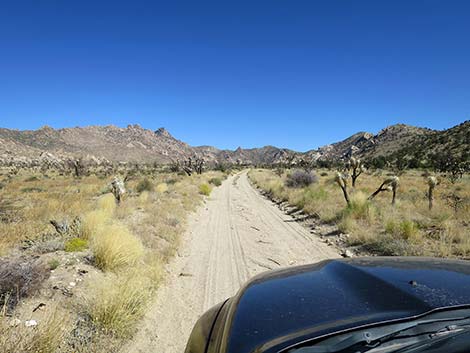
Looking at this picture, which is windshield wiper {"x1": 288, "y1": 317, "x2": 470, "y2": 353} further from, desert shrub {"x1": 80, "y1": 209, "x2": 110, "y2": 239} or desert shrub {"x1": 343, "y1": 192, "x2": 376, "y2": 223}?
desert shrub {"x1": 343, "y1": 192, "x2": 376, "y2": 223}

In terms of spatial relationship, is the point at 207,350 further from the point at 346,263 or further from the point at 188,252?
the point at 188,252

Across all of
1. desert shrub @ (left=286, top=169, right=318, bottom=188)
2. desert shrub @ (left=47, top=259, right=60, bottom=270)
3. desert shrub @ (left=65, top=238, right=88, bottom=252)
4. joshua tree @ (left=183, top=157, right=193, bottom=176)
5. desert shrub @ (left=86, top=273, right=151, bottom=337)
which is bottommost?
desert shrub @ (left=86, top=273, right=151, bottom=337)

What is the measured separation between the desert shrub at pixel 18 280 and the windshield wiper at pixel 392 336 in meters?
4.37

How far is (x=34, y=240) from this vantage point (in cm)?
741

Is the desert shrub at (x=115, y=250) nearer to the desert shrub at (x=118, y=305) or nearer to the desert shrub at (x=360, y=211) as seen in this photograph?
the desert shrub at (x=118, y=305)

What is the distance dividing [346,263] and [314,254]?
554cm

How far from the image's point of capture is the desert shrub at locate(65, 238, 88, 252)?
6.73 meters

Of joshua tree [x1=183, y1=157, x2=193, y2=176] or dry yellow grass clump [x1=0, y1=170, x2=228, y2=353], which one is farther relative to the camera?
joshua tree [x1=183, y1=157, x2=193, y2=176]

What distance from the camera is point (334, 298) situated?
90.6 inches

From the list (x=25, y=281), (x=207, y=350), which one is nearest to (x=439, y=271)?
(x=207, y=350)

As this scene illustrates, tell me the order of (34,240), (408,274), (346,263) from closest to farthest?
(408,274) < (346,263) < (34,240)

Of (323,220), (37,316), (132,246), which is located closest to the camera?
(37,316)

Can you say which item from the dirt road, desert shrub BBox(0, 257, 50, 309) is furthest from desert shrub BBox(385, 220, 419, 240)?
desert shrub BBox(0, 257, 50, 309)

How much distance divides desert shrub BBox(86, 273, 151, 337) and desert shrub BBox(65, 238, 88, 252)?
214 centimetres
